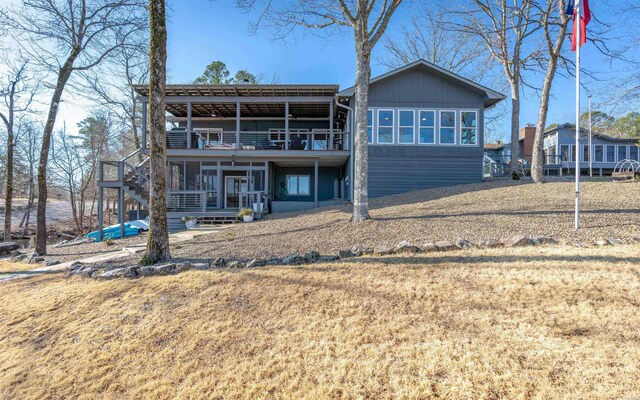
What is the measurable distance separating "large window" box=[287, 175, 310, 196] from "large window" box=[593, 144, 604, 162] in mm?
22617

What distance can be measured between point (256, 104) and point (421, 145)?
8562 mm

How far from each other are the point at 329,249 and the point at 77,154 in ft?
88.7

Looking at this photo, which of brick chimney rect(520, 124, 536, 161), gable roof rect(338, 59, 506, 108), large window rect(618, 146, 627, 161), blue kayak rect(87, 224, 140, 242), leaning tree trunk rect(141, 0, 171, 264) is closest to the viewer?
leaning tree trunk rect(141, 0, 171, 264)

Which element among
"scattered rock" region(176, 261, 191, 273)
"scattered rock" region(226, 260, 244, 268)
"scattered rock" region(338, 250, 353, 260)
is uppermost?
"scattered rock" region(338, 250, 353, 260)

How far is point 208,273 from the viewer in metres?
4.99

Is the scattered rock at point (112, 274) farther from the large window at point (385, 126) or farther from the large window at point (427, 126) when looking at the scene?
the large window at point (427, 126)

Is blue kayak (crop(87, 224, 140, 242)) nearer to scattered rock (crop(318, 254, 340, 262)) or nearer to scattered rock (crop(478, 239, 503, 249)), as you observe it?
scattered rock (crop(318, 254, 340, 262))

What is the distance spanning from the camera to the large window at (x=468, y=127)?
13.6 m

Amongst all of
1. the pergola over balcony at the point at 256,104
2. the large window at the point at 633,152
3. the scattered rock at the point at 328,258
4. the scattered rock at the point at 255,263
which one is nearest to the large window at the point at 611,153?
the large window at the point at 633,152

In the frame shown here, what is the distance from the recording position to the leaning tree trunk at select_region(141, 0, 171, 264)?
5.74 m

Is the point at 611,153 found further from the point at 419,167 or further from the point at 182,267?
the point at 182,267

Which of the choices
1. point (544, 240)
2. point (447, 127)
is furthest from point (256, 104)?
point (544, 240)

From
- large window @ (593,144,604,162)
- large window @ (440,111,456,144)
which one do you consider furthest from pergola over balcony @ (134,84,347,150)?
large window @ (593,144,604,162)

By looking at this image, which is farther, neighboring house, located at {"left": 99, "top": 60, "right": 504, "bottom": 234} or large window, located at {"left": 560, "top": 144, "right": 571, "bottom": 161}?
large window, located at {"left": 560, "top": 144, "right": 571, "bottom": 161}
